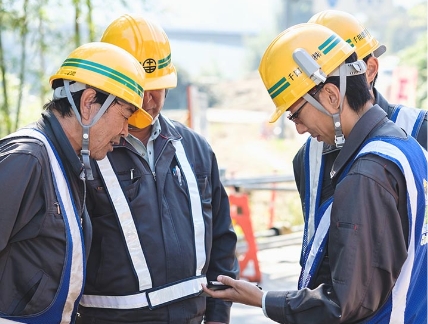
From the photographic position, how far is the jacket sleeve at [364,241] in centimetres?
244

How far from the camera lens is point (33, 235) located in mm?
2715

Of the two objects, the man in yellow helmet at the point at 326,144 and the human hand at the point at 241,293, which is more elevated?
the man in yellow helmet at the point at 326,144

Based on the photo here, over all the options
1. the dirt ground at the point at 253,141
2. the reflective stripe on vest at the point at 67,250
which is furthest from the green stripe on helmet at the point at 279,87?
the dirt ground at the point at 253,141

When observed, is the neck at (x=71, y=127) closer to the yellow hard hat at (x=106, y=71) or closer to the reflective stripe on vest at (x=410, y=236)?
the yellow hard hat at (x=106, y=71)

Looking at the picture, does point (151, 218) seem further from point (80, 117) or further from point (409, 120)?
point (409, 120)

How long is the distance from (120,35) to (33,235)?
49.2 inches

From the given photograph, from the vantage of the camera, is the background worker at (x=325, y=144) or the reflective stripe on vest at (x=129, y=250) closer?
the background worker at (x=325, y=144)

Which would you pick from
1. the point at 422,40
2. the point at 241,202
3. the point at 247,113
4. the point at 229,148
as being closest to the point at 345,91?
the point at 241,202

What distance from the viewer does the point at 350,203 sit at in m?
2.47

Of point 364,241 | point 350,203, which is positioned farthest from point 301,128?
point 364,241

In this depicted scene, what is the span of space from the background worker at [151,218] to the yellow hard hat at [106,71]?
473mm

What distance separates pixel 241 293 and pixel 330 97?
0.85 m

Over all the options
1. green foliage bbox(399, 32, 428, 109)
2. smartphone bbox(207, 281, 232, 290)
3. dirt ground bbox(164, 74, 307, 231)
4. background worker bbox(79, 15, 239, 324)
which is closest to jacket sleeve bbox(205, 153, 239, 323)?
background worker bbox(79, 15, 239, 324)

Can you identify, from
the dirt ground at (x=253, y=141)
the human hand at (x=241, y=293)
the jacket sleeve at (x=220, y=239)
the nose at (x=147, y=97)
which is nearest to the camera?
the human hand at (x=241, y=293)
